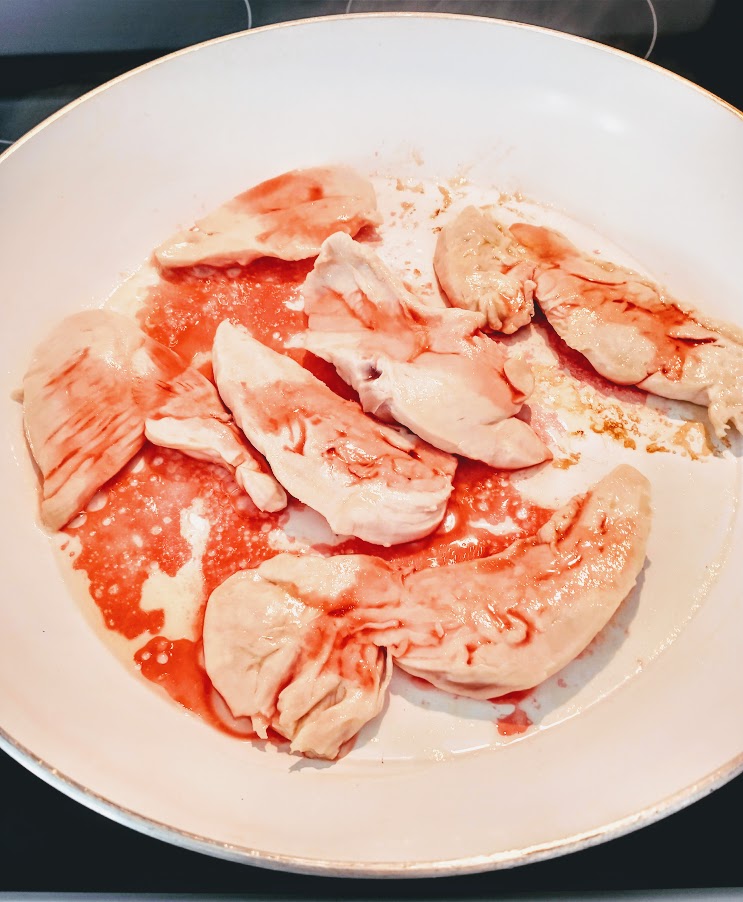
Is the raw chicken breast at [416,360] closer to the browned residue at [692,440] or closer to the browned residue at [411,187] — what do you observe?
the browned residue at [692,440]

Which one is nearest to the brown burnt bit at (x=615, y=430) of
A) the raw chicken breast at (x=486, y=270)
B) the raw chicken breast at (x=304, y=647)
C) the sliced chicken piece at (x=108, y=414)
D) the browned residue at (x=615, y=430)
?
the browned residue at (x=615, y=430)

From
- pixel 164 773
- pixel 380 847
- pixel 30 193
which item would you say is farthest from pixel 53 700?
pixel 30 193

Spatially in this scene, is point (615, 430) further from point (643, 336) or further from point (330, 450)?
point (330, 450)

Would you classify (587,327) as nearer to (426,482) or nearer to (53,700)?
(426,482)

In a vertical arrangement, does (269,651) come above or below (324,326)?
below

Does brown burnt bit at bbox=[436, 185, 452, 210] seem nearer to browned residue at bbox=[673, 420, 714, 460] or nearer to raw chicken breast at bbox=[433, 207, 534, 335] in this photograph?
raw chicken breast at bbox=[433, 207, 534, 335]

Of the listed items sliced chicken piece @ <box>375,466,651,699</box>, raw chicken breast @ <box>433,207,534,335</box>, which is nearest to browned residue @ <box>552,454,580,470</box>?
sliced chicken piece @ <box>375,466,651,699</box>
